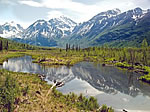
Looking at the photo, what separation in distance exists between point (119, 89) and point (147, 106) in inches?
598

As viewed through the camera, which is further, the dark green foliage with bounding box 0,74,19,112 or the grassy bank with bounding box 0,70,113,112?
the grassy bank with bounding box 0,70,113,112

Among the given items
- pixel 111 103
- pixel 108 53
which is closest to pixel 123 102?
pixel 111 103

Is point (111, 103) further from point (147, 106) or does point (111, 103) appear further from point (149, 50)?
point (149, 50)

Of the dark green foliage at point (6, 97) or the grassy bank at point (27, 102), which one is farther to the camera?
the grassy bank at point (27, 102)

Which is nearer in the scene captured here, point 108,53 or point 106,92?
point 106,92

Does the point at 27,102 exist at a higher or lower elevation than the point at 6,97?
lower

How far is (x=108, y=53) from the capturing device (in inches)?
6565

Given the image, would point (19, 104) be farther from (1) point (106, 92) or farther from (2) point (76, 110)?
(1) point (106, 92)

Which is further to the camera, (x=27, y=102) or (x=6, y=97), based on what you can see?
(x=27, y=102)

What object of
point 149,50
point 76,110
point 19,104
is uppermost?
point 149,50

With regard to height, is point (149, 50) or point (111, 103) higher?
point (149, 50)

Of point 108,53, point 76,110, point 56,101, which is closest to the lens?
point 76,110

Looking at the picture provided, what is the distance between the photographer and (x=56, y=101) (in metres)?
33.0

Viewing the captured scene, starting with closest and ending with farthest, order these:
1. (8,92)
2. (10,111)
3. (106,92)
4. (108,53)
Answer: (10,111)
(8,92)
(106,92)
(108,53)
